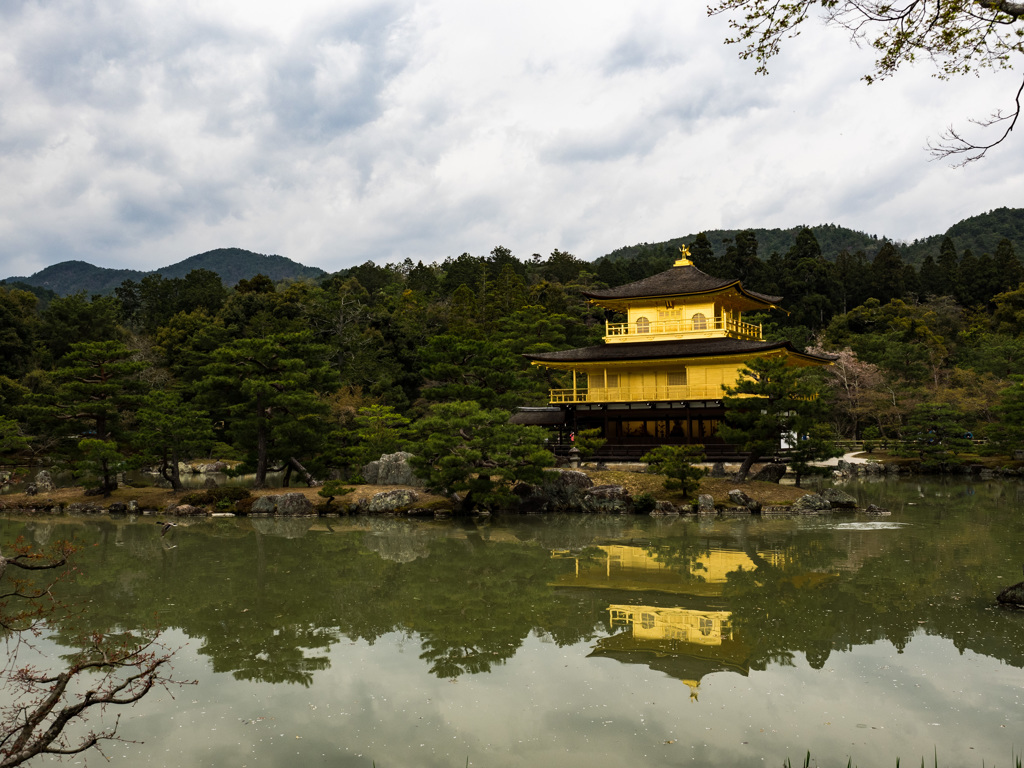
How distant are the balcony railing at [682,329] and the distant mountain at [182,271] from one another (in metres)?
118

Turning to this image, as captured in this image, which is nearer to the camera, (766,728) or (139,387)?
(766,728)

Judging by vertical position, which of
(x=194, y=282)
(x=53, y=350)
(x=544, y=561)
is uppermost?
(x=194, y=282)

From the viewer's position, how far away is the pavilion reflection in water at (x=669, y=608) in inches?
313

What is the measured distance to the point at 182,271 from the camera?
15150 cm

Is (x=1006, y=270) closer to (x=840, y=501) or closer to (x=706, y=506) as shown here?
(x=840, y=501)

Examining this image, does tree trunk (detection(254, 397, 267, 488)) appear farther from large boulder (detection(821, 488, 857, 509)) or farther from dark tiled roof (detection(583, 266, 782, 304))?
large boulder (detection(821, 488, 857, 509))

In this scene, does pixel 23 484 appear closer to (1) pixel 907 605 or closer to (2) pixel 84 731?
(2) pixel 84 731

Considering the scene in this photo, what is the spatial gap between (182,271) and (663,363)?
148652 millimetres

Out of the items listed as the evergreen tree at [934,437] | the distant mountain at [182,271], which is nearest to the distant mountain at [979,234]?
the evergreen tree at [934,437]

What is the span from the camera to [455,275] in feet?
201

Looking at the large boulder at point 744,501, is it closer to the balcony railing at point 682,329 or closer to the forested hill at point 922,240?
the balcony railing at point 682,329

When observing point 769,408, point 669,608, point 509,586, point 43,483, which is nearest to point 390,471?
point 43,483

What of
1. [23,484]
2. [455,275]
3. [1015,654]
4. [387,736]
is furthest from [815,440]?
[455,275]

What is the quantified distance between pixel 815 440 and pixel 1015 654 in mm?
13649
